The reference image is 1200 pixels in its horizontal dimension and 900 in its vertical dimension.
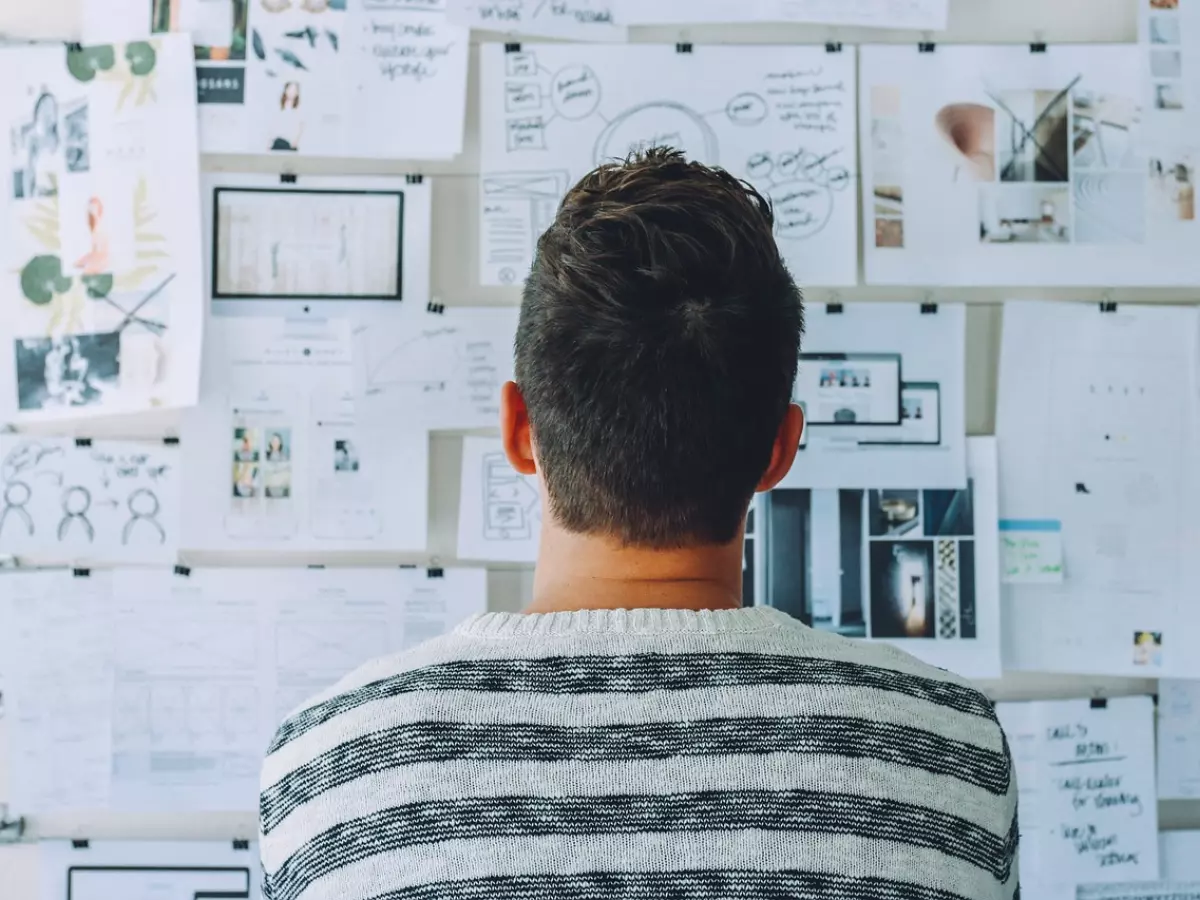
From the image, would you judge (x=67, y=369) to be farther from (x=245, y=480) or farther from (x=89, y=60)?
(x=89, y=60)

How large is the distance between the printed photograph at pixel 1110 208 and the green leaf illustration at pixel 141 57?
116 cm

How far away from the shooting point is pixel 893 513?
4.12ft

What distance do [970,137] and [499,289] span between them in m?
0.62

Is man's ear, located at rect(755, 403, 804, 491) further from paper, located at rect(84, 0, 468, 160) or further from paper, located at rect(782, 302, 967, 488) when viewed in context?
paper, located at rect(84, 0, 468, 160)

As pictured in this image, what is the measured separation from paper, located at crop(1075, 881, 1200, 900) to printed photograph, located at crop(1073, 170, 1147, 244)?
0.82 metres

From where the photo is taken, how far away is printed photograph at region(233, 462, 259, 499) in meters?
1.25

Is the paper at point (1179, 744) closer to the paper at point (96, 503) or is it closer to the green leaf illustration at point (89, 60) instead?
the paper at point (96, 503)

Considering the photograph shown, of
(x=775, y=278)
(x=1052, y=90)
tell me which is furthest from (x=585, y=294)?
(x=1052, y=90)

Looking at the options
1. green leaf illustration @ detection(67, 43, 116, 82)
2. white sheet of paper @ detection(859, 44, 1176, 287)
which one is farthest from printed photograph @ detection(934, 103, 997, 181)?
green leaf illustration @ detection(67, 43, 116, 82)

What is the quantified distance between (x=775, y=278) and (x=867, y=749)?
0.29 meters

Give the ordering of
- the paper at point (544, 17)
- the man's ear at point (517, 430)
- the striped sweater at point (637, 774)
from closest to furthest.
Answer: the striped sweater at point (637, 774) < the man's ear at point (517, 430) < the paper at point (544, 17)

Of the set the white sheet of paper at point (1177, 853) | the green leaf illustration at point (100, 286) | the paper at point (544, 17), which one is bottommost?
the white sheet of paper at point (1177, 853)

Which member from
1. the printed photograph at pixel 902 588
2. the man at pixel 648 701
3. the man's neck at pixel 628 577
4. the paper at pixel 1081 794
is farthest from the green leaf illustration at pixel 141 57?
the paper at pixel 1081 794

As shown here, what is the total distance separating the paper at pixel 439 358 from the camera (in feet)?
4.07
